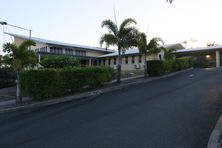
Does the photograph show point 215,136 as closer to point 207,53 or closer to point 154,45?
point 154,45

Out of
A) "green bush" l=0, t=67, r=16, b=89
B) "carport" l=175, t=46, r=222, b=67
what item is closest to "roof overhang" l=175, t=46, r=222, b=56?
"carport" l=175, t=46, r=222, b=67

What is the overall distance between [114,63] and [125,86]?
71.6 ft

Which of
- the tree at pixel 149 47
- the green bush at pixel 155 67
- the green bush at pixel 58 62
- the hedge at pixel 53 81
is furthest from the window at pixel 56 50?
the hedge at pixel 53 81

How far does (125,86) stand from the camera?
20469 mm

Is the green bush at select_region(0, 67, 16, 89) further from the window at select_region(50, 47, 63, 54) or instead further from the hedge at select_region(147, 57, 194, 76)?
the hedge at select_region(147, 57, 194, 76)

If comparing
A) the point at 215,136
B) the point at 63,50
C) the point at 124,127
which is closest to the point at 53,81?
the point at 124,127

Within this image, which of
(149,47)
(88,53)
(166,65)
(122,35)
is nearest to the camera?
(122,35)

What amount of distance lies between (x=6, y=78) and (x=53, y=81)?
1536 cm

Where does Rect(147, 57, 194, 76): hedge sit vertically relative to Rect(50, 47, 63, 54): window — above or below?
below

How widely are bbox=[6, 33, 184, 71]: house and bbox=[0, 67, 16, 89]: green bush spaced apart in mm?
5518

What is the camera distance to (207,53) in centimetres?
3869

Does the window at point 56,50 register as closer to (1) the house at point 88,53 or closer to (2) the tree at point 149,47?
(1) the house at point 88,53

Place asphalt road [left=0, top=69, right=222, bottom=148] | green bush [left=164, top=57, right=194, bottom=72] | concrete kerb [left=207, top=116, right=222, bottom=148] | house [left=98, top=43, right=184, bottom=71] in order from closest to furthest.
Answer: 1. concrete kerb [left=207, top=116, right=222, bottom=148]
2. asphalt road [left=0, top=69, right=222, bottom=148]
3. green bush [left=164, top=57, right=194, bottom=72]
4. house [left=98, top=43, right=184, bottom=71]

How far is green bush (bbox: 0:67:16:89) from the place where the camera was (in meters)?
27.4
